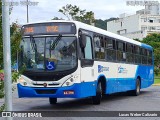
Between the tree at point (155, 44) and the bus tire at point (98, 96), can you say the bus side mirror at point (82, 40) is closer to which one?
the bus tire at point (98, 96)

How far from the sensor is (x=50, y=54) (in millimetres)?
14234

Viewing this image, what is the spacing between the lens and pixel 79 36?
47.4ft

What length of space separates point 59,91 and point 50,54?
1.32 meters

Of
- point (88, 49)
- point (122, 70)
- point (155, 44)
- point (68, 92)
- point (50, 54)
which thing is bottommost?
point (68, 92)

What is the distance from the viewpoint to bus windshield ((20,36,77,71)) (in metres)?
14.1

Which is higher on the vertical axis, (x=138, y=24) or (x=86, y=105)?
(x=138, y=24)

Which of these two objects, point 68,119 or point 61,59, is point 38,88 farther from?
point 68,119

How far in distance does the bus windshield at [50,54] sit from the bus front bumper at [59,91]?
0.68 metres

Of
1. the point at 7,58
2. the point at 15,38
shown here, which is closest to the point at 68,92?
the point at 15,38

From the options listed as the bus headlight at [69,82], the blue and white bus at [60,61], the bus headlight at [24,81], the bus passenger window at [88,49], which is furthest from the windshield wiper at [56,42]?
the bus headlight at [24,81]

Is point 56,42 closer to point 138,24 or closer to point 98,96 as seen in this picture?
point 98,96

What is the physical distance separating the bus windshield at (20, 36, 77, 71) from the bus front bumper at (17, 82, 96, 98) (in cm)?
A: 68

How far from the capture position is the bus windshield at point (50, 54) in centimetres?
1413

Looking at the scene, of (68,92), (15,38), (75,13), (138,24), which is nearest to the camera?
(15,38)
